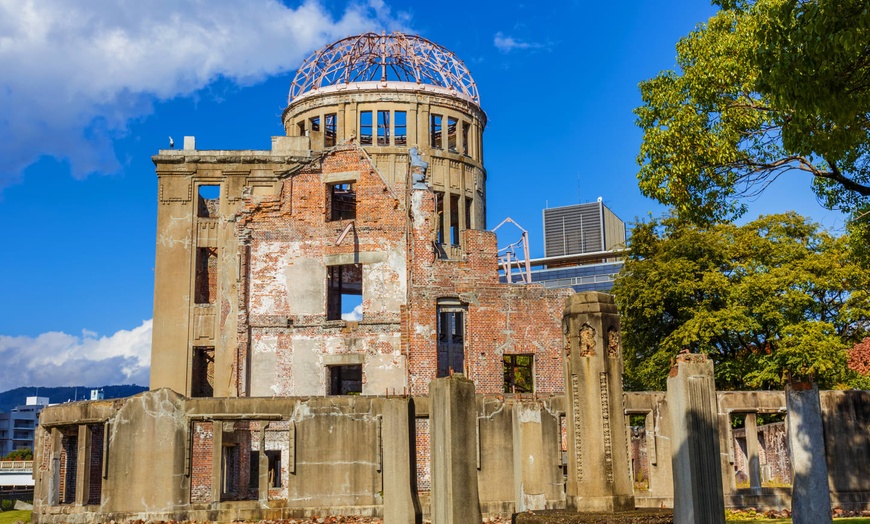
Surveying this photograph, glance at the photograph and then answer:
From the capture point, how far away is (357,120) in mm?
38094

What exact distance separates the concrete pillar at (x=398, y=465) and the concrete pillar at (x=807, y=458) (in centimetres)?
530

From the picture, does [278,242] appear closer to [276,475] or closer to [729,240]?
[276,475]

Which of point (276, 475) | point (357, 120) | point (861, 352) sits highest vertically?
point (357, 120)

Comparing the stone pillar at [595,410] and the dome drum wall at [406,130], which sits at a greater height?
the dome drum wall at [406,130]

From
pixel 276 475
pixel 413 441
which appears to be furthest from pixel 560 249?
pixel 413 441

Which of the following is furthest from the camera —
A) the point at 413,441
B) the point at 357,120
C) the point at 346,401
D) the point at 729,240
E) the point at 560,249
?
the point at 560,249

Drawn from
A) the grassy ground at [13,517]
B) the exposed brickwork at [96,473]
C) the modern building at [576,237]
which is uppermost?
the modern building at [576,237]

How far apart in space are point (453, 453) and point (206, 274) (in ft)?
80.3

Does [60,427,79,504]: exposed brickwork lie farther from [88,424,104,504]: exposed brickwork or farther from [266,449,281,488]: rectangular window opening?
[266,449,281,488]: rectangular window opening

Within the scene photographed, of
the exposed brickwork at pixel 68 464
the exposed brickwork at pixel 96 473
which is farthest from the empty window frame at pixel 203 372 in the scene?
the exposed brickwork at pixel 68 464

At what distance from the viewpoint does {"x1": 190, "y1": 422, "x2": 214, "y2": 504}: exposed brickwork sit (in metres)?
22.5

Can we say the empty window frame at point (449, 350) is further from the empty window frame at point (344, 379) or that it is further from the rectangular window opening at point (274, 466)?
the rectangular window opening at point (274, 466)

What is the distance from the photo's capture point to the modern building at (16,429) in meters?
148

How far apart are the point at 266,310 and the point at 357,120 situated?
11.8 m
